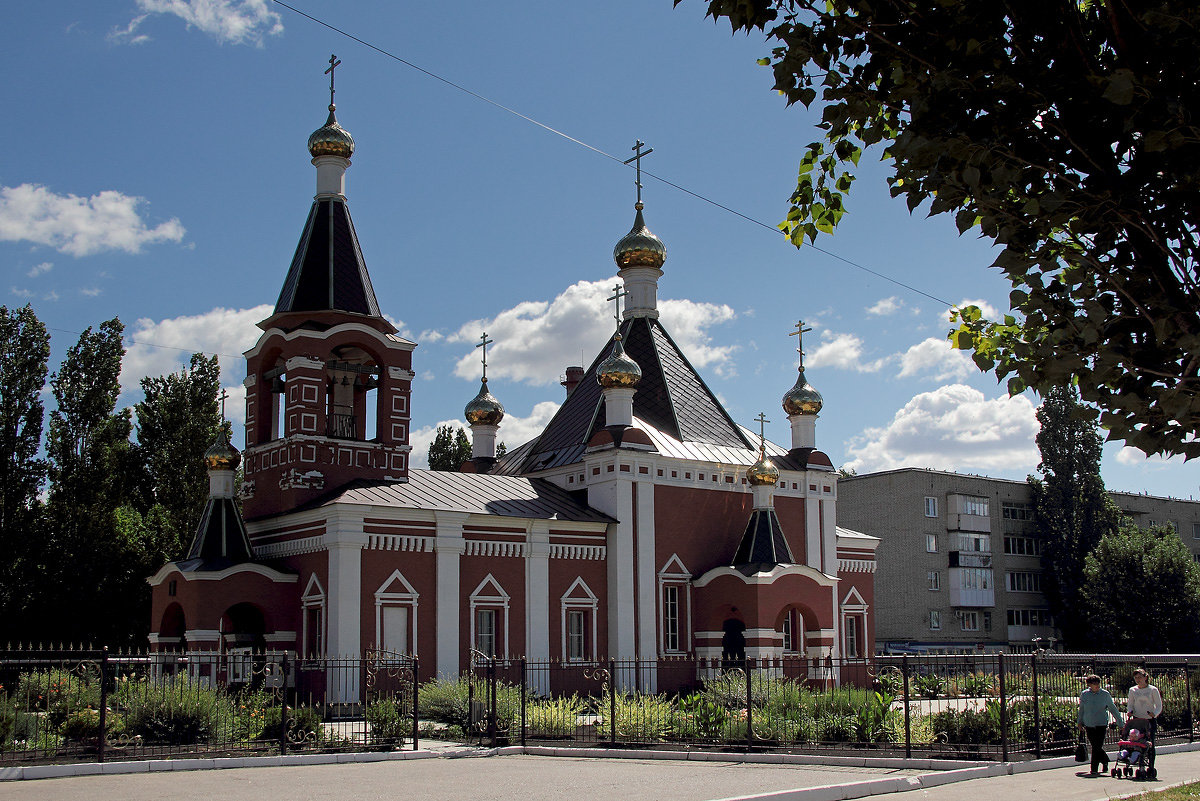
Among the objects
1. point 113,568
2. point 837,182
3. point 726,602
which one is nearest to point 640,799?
point 837,182

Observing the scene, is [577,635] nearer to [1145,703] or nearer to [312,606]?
[312,606]

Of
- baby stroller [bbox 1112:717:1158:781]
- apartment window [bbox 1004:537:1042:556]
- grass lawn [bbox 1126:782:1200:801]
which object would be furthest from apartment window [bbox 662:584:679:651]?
apartment window [bbox 1004:537:1042:556]

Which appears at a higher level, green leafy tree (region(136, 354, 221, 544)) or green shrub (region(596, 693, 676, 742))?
green leafy tree (region(136, 354, 221, 544))

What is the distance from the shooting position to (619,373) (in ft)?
74.0

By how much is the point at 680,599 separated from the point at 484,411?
8.03 m

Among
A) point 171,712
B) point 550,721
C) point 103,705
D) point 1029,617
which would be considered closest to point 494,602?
point 550,721

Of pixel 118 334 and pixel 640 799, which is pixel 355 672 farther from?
pixel 118 334

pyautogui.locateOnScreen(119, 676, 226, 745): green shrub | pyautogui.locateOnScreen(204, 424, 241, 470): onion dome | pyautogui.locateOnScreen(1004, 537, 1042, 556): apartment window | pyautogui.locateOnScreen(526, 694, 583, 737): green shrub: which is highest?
pyautogui.locateOnScreen(204, 424, 241, 470): onion dome

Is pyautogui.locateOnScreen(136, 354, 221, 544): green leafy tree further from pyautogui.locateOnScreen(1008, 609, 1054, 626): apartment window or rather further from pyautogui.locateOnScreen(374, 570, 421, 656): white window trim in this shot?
pyautogui.locateOnScreen(1008, 609, 1054, 626): apartment window

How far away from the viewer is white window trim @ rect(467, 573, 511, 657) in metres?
20.3

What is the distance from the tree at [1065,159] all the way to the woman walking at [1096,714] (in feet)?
24.6

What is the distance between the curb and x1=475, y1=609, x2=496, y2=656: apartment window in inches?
248

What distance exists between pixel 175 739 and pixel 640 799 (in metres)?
6.60

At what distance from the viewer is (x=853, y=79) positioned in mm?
5215
